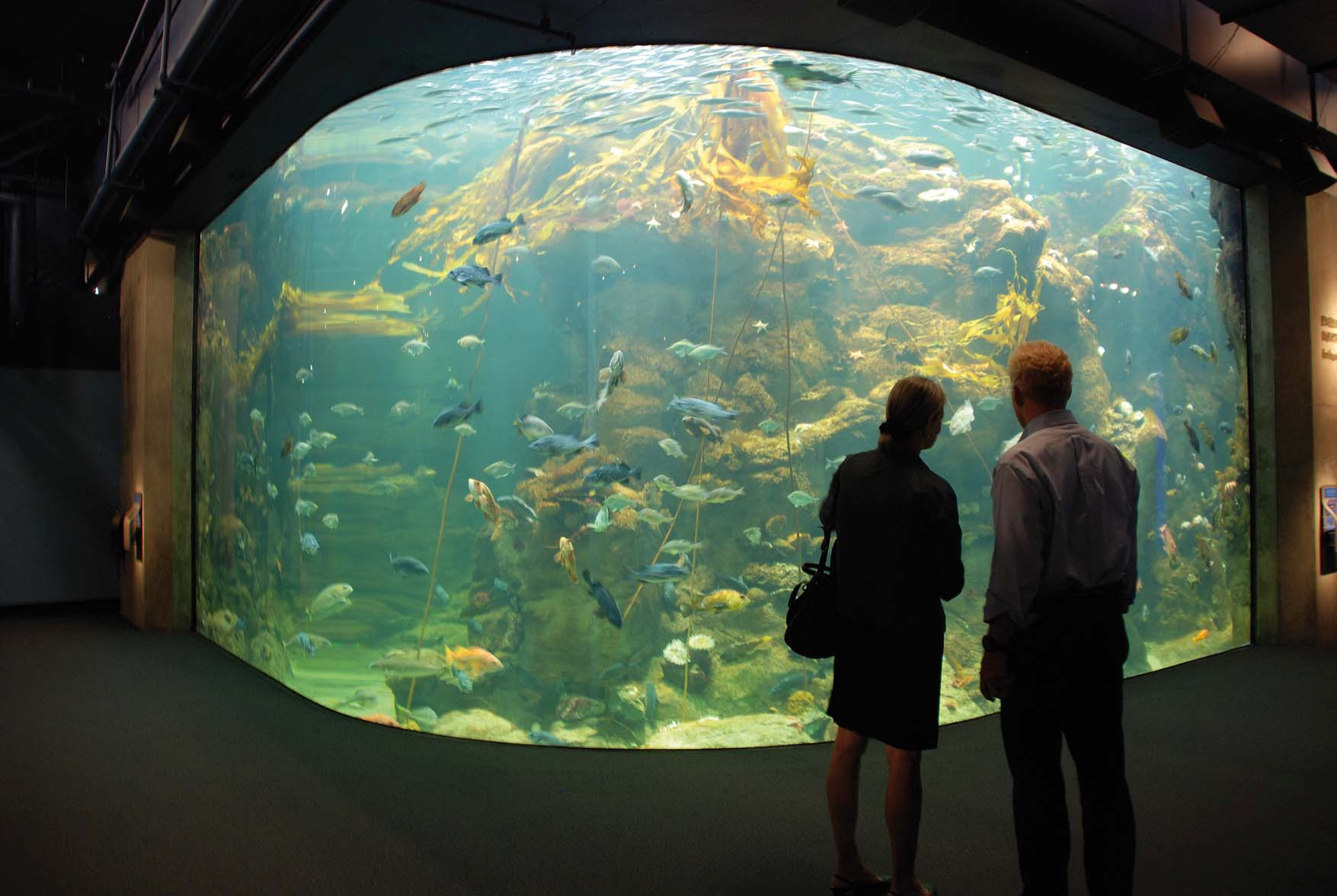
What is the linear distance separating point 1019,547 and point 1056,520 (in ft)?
0.49

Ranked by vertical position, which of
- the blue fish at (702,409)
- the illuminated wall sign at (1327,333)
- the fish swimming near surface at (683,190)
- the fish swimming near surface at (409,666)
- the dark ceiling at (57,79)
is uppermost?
the dark ceiling at (57,79)

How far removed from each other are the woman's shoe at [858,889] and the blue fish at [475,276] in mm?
3673

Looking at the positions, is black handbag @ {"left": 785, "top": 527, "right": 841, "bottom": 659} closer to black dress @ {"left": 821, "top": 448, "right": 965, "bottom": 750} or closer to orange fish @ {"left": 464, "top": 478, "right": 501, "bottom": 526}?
black dress @ {"left": 821, "top": 448, "right": 965, "bottom": 750}

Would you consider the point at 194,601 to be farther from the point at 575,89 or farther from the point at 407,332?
the point at 575,89

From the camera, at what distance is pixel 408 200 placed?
524cm

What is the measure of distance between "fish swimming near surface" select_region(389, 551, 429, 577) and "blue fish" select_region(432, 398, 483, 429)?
0.86 meters

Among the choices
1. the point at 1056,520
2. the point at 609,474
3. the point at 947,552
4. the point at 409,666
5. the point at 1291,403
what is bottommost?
the point at 409,666

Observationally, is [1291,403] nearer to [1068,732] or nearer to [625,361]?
[625,361]

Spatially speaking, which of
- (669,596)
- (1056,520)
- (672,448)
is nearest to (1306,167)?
(672,448)

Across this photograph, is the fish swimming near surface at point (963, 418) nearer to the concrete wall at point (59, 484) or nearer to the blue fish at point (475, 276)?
the blue fish at point (475, 276)

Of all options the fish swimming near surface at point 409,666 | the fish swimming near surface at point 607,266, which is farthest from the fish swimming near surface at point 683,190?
the fish swimming near surface at point 409,666

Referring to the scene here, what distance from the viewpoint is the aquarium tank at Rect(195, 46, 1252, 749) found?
4.82m

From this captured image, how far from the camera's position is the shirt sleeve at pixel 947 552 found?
2.62 m

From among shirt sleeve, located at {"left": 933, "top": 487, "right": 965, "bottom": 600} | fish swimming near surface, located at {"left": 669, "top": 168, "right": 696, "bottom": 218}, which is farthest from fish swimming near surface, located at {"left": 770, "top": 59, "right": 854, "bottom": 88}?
shirt sleeve, located at {"left": 933, "top": 487, "right": 965, "bottom": 600}
